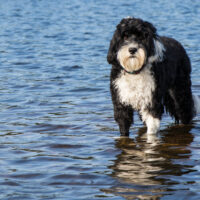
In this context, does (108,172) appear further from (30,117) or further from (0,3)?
(0,3)

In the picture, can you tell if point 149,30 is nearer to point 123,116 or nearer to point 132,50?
point 132,50

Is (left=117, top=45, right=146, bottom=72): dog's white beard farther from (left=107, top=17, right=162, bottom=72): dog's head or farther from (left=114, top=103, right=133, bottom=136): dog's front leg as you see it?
(left=114, top=103, right=133, bottom=136): dog's front leg

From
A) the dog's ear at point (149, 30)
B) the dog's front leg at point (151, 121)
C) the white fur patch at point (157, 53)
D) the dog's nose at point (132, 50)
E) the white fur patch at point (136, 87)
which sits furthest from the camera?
the dog's front leg at point (151, 121)

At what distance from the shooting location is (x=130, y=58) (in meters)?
6.74

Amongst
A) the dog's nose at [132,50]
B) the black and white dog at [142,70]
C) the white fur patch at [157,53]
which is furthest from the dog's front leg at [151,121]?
the dog's nose at [132,50]

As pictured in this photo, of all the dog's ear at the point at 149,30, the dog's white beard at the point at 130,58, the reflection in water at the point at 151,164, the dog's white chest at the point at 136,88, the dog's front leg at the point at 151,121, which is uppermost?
the dog's ear at the point at 149,30

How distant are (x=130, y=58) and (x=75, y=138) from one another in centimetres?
174

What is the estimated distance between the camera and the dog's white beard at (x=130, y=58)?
670 cm

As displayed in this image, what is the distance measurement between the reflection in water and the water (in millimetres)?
11

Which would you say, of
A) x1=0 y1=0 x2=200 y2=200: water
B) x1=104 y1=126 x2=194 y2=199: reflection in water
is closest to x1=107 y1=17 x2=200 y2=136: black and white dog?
x1=104 y1=126 x2=194 y2=199: reflection in water

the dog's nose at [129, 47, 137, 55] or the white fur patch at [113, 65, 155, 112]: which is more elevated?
the dog's nose at [129, 47, 137, 55]

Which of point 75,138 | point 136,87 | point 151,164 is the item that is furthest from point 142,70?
point 75,138

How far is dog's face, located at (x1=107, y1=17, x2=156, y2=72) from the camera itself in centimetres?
671

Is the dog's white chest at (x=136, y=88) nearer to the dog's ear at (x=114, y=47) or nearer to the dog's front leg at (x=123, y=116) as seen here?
the dog's front leg at (x=123, y=116)
